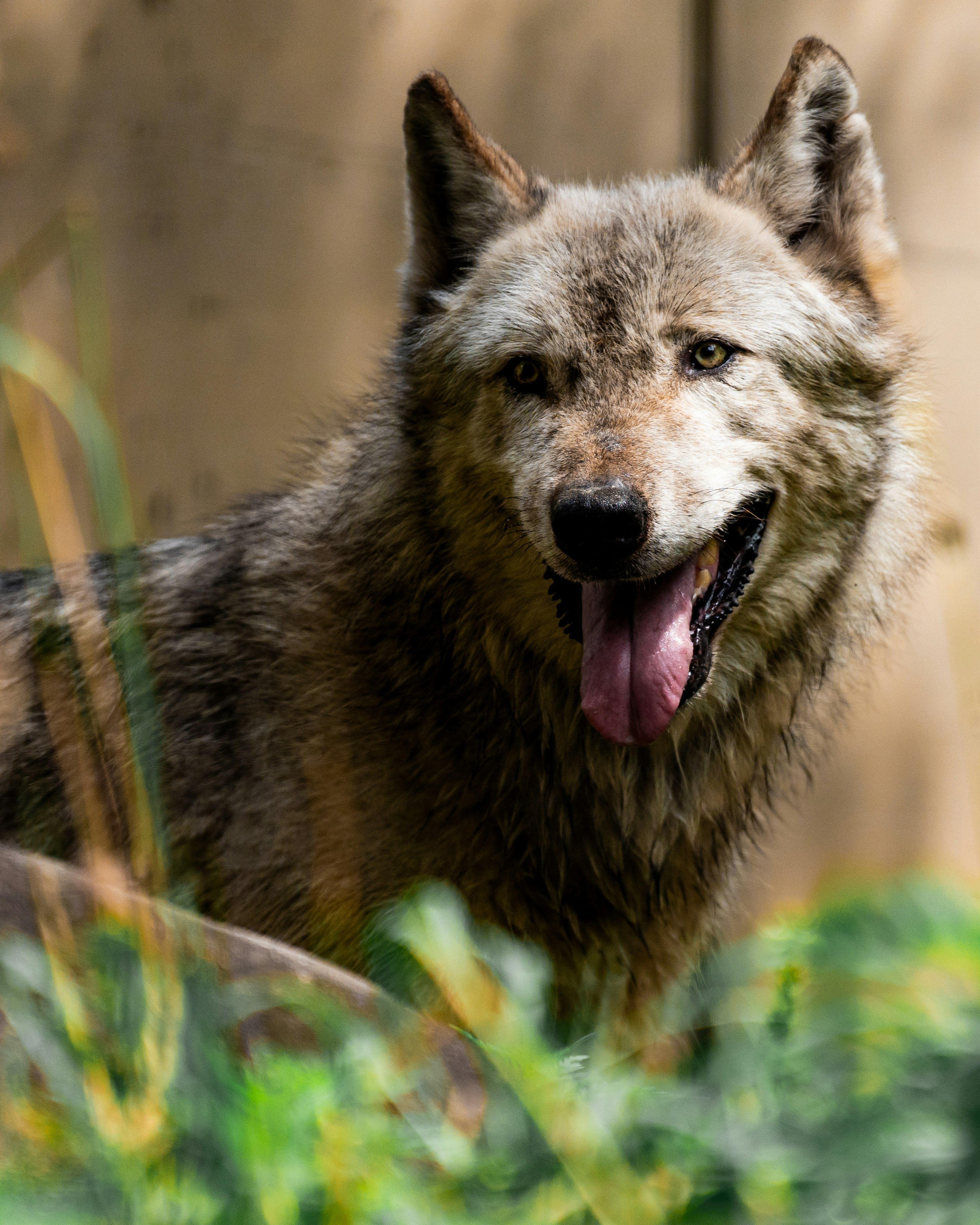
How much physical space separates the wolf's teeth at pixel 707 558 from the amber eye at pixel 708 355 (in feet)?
1.31

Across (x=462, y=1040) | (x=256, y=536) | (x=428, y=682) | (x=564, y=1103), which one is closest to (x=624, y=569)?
(x=428, y=682)

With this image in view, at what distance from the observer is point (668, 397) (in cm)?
258

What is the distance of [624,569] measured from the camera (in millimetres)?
2426

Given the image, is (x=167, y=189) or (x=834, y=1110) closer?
(x=834, y=1110)

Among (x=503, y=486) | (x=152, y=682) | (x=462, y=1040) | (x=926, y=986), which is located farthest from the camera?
(x=152, y=682)

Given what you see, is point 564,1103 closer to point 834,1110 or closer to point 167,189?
point 834,1110

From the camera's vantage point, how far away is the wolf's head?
2523 mm

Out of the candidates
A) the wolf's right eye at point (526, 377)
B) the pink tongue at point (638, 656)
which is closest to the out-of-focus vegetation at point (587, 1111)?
the pink tongue at point (638, 656)

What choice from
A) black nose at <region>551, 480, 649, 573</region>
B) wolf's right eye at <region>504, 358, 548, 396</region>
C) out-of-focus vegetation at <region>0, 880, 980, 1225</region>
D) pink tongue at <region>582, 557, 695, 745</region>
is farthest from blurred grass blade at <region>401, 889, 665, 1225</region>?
wolf's right eye at <region>504, 358, 548, 396</region>

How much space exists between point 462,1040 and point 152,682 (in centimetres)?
213

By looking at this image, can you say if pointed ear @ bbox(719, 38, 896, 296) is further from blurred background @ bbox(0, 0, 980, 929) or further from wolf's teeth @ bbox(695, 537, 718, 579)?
wolf's teeth @ bbox(695, 537, 718, 579)

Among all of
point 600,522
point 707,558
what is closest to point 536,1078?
point 600,522

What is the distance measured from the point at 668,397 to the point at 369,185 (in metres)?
2.37

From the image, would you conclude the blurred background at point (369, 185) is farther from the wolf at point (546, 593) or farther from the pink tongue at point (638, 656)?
the pink tongue at point (638, 656)
